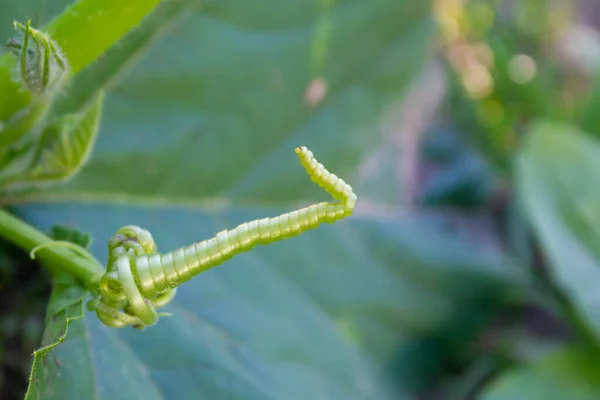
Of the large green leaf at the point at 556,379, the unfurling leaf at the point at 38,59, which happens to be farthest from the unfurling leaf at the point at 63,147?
the large green leaf at the point at 556,379

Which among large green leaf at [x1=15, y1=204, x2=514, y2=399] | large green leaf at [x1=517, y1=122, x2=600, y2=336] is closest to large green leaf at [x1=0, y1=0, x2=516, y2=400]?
large green leaf at [x1=15, y1=204, x2=514, y2=399]

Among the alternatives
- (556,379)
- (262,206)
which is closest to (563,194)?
(556,379)

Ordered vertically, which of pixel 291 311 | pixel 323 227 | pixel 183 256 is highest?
pixel 323 227

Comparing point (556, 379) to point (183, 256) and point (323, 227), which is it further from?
point (183, 256)

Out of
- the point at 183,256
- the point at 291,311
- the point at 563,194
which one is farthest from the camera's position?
the point at 563,194

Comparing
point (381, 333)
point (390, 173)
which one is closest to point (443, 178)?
point (390, 173)

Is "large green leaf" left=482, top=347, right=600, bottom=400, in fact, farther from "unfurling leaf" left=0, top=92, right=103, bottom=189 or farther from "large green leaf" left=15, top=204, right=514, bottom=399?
"unfurling leaf" left=0, top=92, right=103, bottom=189
